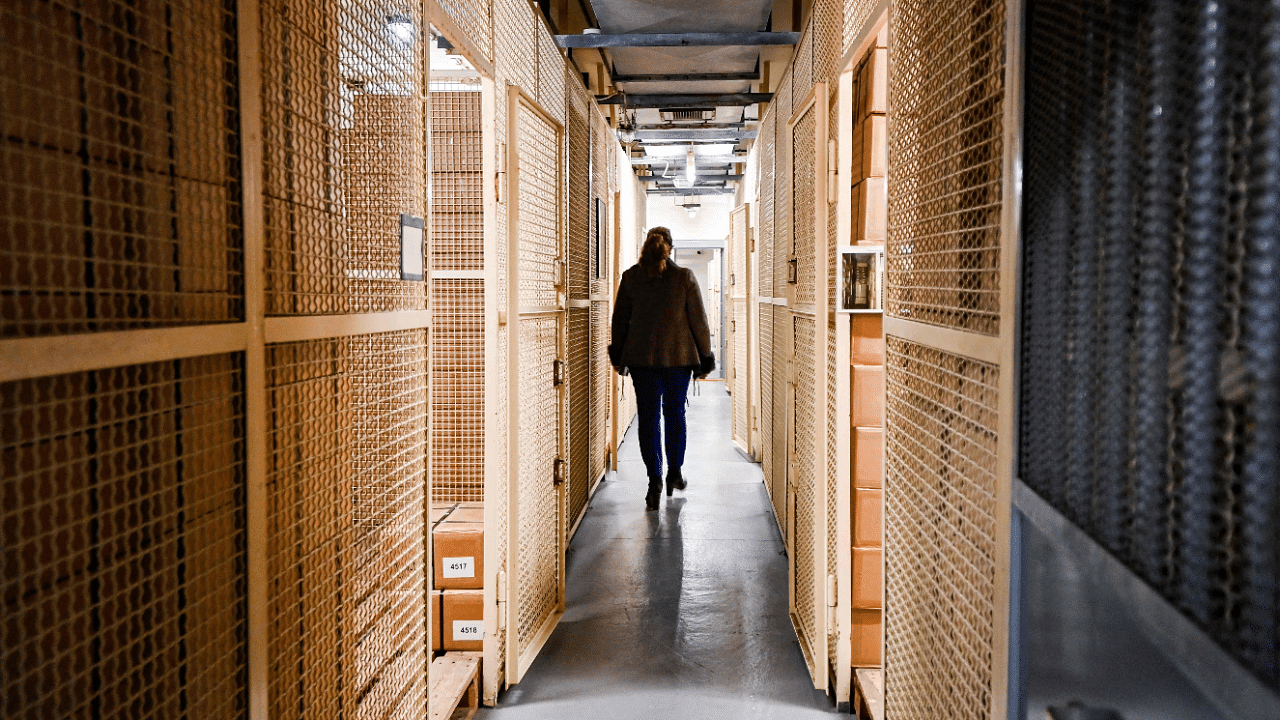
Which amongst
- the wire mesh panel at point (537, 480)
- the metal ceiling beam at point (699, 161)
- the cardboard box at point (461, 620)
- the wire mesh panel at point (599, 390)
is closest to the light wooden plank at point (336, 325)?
the wire mesh panel at point (537, 480)

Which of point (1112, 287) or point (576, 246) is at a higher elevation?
point (576, 246)

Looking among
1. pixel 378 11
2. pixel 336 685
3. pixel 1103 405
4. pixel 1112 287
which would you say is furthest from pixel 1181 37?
pixel 336 685

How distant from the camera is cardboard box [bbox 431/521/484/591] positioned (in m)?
2.81

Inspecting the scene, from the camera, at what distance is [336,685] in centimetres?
155

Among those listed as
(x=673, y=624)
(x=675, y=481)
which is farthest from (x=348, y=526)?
(x=675, y=481)

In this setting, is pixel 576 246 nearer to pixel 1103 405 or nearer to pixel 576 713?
pixel 576 713

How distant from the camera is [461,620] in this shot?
2.87m

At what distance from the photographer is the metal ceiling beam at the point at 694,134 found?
7.68 m

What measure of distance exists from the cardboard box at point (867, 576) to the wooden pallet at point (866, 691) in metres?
0.21

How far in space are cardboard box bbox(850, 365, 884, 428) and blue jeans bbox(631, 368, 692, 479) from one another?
2270mm

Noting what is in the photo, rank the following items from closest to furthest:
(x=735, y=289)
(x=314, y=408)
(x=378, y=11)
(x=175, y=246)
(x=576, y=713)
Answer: (x=175, y=246), (x=314, y=408), (x=378, y=11), (x=576, y=713), (x=735, y=289)

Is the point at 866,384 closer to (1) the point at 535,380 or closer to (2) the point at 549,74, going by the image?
(1) the point at 535,380

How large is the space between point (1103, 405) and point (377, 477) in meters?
1.44

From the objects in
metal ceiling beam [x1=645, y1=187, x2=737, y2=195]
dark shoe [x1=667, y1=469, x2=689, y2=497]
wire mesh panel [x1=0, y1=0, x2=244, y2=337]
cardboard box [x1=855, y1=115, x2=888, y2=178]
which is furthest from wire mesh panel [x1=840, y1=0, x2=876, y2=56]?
metal ceiling beam [x1=645, y1=187, x2=737, y2=195]
